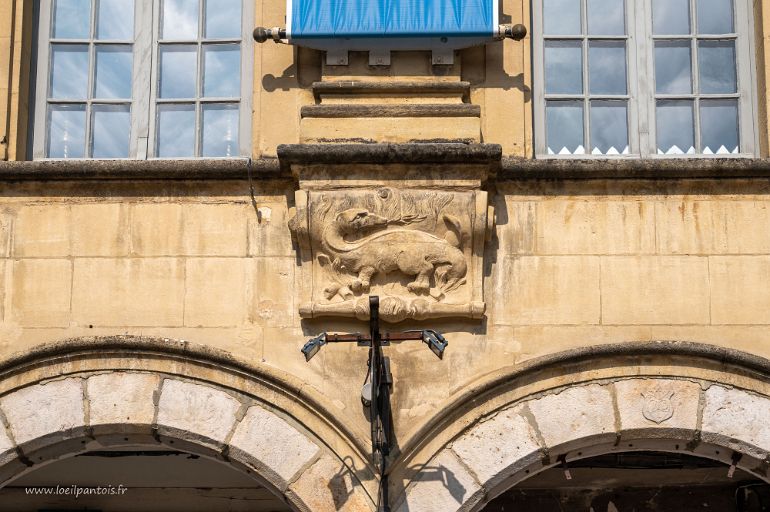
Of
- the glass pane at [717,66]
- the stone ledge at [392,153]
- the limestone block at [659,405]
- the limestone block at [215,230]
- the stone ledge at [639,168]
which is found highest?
the glass pane at [717,66]

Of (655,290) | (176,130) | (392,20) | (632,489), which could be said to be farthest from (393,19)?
(632,489)

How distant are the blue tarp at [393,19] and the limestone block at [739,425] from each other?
8.06ft

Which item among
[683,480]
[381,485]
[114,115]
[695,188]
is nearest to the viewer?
[381,485]

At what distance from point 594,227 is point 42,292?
310cm

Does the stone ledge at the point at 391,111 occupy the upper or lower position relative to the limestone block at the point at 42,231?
upper

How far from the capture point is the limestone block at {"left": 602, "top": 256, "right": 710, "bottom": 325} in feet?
25.0

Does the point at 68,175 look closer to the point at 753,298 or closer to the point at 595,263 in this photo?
the point at 595,263

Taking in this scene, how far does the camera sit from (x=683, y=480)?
9.63m

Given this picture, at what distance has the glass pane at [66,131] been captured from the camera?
8.28 metres

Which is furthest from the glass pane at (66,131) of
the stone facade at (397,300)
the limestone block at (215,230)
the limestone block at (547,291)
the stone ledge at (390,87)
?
the limestone block at (547,291)

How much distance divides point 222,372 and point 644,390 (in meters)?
2.27

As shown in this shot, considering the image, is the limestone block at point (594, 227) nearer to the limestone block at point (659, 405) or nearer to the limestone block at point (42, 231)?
the limestone block at point (659, 405)

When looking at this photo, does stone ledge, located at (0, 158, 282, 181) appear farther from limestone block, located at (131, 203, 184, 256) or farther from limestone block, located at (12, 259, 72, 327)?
limestone block, located at (12, 259, 72, 327)

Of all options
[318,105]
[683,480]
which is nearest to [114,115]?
[318,105]
